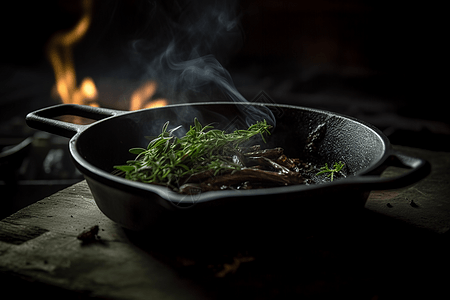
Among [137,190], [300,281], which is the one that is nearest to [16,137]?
[137,190]

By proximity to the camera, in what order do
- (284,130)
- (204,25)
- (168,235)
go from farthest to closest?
(204,25), (284,130), (168,235)

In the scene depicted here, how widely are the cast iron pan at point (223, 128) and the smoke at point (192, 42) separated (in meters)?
2.10

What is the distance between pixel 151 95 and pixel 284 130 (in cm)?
264

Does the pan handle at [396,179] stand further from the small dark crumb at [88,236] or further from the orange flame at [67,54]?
the orange flame at [67,54]

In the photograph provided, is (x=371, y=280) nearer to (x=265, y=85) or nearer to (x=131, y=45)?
(x=265, y=85)

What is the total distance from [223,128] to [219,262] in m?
1.01

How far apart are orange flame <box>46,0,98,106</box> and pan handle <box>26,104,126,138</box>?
2.67 meters

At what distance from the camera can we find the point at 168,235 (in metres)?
0.97

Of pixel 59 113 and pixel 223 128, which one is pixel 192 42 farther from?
pixel 59 113

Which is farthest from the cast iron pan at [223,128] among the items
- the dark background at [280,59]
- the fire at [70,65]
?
the fire at [70,65]

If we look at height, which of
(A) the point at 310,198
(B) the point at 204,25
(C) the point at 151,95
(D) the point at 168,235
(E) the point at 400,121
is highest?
(B) the point at 204,25

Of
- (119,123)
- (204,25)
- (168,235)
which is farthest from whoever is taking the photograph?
(204,25)

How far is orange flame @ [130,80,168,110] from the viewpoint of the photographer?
12.3ft

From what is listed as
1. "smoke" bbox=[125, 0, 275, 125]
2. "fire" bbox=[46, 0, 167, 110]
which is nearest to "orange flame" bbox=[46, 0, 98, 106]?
"fire" bbox=[46, 0, 167, 110]
